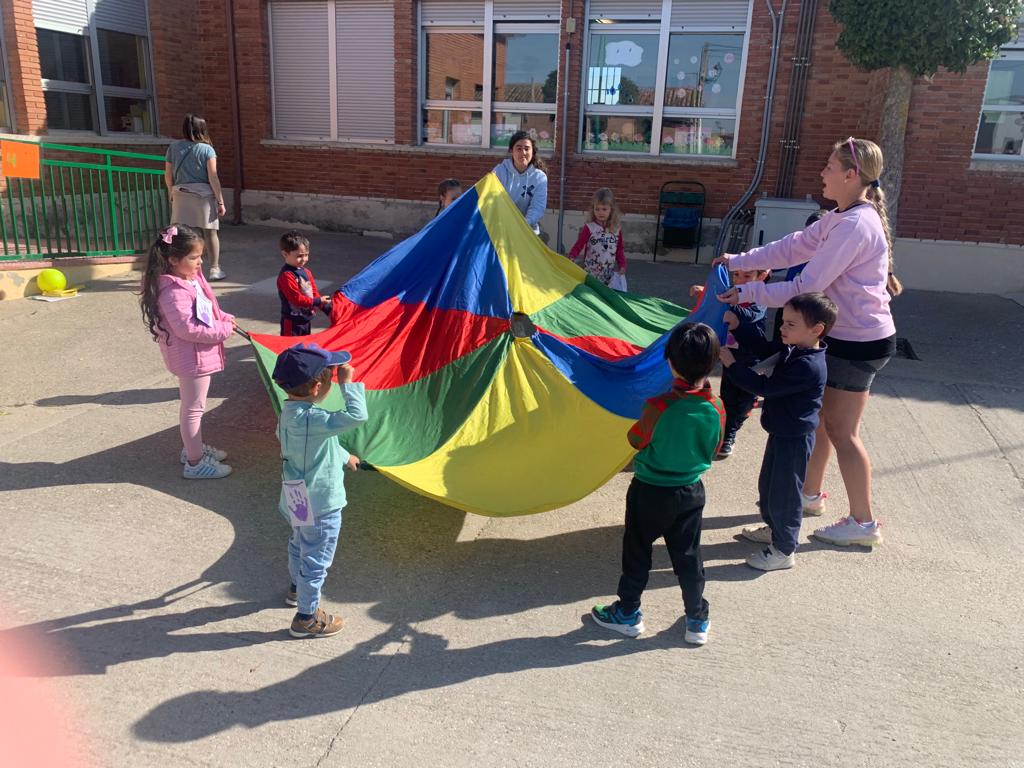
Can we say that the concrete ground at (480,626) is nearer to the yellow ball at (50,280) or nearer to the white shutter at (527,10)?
the yellow ball at (50,280)

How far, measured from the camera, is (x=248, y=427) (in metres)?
5.38

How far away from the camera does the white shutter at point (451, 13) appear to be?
12.5 m

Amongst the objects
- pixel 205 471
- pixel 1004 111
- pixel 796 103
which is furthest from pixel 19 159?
pixel 1004 111

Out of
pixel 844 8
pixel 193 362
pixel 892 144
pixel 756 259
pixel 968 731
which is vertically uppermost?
pixel 844 8

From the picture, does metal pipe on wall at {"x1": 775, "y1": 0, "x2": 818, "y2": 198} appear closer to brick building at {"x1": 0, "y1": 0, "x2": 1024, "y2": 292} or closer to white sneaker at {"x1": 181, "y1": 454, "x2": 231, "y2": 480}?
brick building at {"x1": 0, "y1": 0, "x2": 1024, "y2": 292}

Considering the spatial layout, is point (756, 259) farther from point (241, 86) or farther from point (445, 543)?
point (241, 86)

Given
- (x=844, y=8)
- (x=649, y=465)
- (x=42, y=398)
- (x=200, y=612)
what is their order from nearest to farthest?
(x=649, y=465)
(x=200, y=612)
(x=42, y=398)
(x=844, y=8)

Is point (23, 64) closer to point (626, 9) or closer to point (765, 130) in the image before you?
point (626, 9)

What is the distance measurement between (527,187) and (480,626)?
430 centimetres

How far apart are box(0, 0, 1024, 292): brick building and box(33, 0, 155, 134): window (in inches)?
1.3

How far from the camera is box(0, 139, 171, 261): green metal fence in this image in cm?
929

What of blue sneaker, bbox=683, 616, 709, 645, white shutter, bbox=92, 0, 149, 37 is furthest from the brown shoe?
white shutter, bbox=92, 0, 149, 37

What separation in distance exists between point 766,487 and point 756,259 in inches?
50.5

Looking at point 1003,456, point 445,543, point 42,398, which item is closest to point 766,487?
point 445,543
